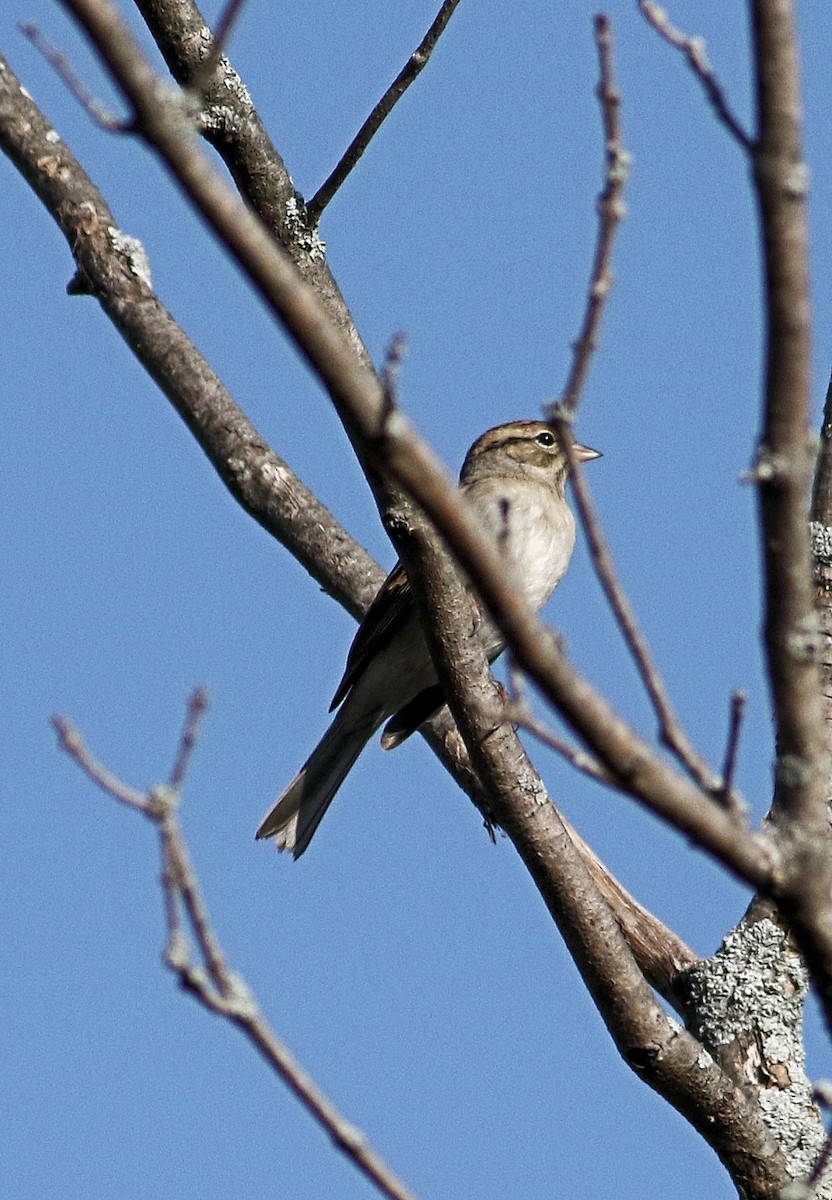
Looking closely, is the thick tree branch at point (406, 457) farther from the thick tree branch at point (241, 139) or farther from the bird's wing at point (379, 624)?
the bird's wing at point (379, 624)

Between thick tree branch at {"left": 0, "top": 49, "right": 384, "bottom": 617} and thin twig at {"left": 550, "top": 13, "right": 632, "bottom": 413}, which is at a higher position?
thick tree branch at {"left": 0, "top": 49, "right": 384, "bottom": 617}

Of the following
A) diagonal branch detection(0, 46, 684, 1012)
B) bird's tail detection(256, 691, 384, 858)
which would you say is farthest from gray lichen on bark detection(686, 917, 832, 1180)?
bird's tail detection(256, 691, 384, 858)

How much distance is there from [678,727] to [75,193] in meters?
4.30

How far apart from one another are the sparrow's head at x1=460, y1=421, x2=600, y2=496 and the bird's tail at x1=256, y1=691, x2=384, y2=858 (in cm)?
165

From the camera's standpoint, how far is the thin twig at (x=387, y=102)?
493 cm

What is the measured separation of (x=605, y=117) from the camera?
197 cm

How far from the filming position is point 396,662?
680 cm

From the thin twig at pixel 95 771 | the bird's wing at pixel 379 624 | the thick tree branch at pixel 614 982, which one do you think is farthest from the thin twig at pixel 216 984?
the bird's wing at pixel 379 624

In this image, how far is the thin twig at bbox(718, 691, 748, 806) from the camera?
1878 millimetres

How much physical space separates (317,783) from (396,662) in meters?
0.58

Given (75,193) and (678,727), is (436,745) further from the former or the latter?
(678,727)

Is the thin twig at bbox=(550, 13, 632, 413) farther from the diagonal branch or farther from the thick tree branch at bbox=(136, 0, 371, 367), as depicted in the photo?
the diagonal branch

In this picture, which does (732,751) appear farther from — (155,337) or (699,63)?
(155,337)

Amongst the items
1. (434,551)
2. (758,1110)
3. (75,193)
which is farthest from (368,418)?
(75,193)
